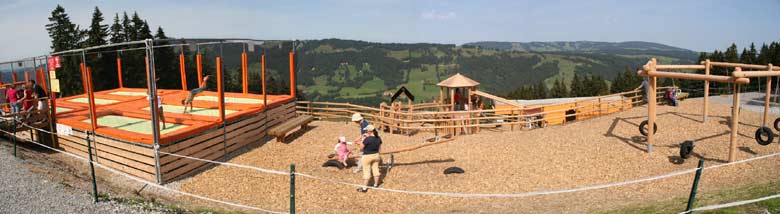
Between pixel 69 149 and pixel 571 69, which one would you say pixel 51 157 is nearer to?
pixel 69 149

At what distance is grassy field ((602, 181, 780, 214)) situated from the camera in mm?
5738

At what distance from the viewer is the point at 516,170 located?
10734mm

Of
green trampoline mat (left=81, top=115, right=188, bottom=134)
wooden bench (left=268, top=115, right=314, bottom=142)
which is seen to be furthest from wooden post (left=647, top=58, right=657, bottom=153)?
green trampoline mat (left=81, top=115, right=188, bottom=134)

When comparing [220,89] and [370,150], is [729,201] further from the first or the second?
[220,89]

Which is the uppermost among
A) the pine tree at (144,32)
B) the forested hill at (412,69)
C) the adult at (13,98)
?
the pine tree at (144,32)

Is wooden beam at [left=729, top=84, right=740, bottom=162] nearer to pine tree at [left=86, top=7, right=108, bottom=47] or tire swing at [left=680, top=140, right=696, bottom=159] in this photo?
tire swing at [left=680, top=140, right=696, bottom=159]

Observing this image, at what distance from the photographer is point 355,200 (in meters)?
8.85

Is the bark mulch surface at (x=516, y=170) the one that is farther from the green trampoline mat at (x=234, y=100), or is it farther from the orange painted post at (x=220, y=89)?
the green trampoline mat at (x=234, y=100)

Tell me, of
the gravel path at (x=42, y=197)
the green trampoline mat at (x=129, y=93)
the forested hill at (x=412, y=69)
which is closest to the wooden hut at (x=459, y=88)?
the green trampoline mat at (x=129, y=93)

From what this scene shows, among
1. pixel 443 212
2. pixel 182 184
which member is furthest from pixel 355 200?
pixel 182 184

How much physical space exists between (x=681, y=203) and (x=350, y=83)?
469 ft

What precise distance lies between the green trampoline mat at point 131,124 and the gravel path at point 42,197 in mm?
2420

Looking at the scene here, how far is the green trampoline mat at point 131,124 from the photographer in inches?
424

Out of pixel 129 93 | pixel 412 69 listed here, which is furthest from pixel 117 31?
pixel 412 69
